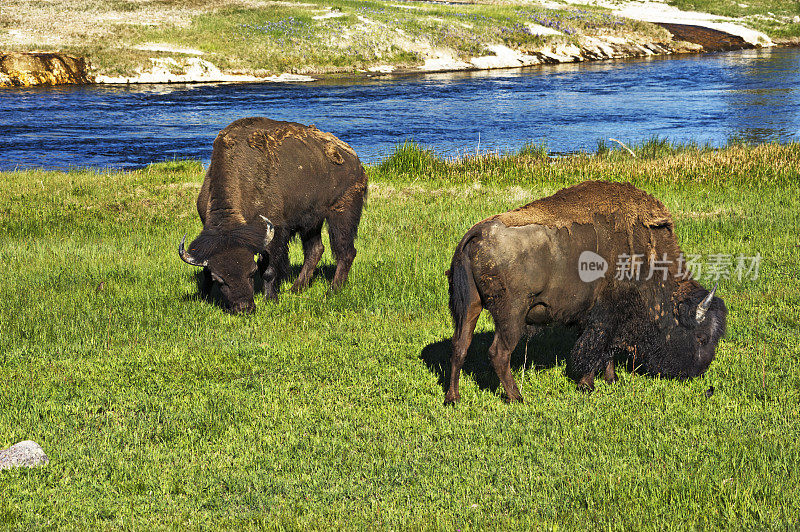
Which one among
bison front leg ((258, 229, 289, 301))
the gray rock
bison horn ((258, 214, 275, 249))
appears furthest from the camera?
bison front leg ((258, 229, 289, 301))

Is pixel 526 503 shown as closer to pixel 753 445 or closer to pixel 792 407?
pixel 753 445

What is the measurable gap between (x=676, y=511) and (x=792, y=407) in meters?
1.95

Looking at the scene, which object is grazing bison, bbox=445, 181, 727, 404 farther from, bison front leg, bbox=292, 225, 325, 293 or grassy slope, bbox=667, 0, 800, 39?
grassy slope, bbox=667, 0, 800, 39

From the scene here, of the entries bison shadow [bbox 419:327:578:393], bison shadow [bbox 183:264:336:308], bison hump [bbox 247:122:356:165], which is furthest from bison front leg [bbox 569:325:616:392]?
bison hump [bbox 247:122:356:165]

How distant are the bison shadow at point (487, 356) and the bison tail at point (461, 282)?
0.89m

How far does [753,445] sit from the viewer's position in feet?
17.2

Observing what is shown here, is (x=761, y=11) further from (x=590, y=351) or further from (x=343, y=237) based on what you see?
(x=590, y=351)

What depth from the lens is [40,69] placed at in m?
39.1

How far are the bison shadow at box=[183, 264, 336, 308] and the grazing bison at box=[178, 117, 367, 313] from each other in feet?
0.44

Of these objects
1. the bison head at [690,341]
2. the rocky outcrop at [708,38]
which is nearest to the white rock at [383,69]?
the rocky outcrop at [708,38]

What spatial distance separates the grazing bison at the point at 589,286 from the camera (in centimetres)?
575

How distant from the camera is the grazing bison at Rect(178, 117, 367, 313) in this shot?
8.45 m

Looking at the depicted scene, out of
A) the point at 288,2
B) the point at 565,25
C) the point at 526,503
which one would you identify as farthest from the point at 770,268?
the point at 288,2

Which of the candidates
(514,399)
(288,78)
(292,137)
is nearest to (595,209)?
(514,399)
